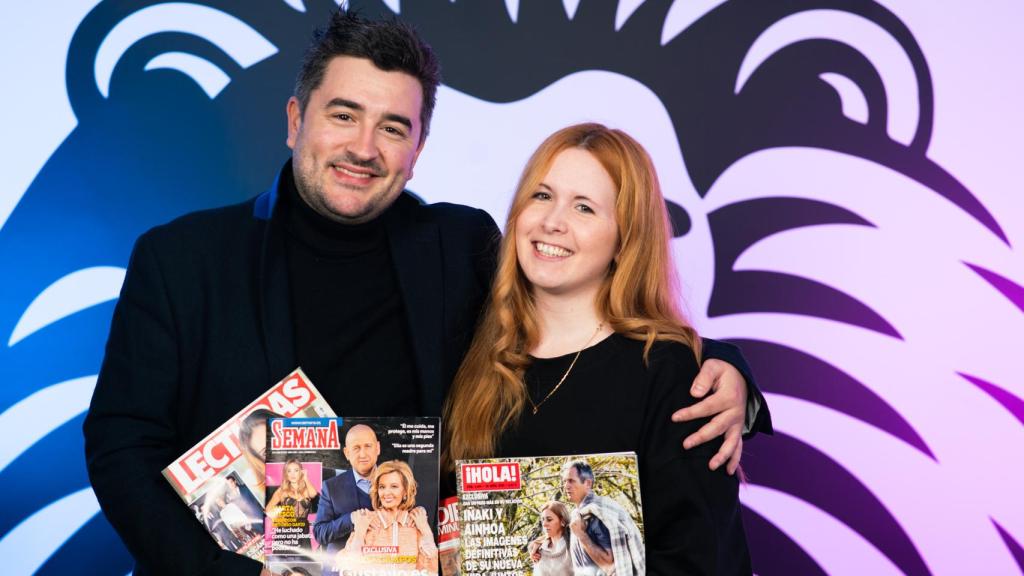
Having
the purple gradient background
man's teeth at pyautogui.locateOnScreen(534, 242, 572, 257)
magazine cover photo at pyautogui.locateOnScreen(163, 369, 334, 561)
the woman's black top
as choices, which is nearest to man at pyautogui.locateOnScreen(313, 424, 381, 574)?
magazine cover photo at pyautogui.locateOnScreen(163, 369, 334, 561)

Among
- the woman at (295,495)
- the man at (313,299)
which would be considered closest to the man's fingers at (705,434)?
the man at (313,299)

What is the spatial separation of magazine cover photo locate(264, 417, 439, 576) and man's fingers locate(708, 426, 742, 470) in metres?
0.58

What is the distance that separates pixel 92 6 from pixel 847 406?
316 centimetres

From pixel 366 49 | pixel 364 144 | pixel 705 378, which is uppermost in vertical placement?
pixel 366 49

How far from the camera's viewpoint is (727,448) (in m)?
1.93

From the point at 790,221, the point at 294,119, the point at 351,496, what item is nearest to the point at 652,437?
the point at 351,496

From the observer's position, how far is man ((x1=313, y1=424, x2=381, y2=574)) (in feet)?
5.91

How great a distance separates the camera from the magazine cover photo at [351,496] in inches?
70.8

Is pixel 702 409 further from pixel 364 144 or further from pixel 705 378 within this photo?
pixel 364 144

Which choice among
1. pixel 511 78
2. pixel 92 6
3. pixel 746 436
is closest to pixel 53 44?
pixel 92 6

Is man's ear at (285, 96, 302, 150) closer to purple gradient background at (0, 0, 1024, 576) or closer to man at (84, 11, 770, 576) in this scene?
man at (84, 11, 770, 576)

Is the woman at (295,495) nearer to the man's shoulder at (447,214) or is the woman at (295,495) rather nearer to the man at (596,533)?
the man at (596,533)

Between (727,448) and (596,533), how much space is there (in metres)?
0.36

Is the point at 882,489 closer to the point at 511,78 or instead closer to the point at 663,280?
the point at 663,280
